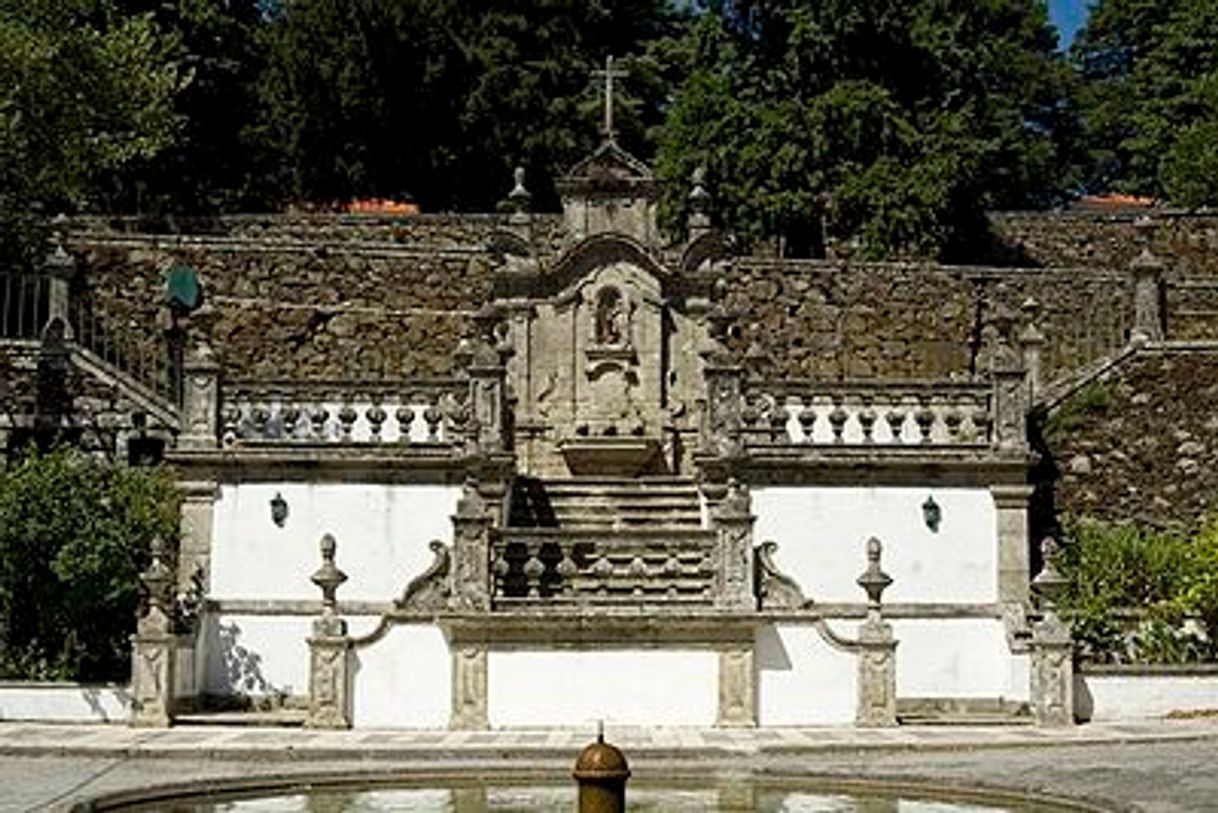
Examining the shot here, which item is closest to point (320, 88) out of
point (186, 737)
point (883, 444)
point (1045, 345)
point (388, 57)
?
point (388, 57)

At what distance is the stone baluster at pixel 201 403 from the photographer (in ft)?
67.6

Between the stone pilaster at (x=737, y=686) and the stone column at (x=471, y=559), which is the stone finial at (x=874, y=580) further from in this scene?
the stone column at (x=471, y=559)

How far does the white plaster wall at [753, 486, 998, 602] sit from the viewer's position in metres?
20.4

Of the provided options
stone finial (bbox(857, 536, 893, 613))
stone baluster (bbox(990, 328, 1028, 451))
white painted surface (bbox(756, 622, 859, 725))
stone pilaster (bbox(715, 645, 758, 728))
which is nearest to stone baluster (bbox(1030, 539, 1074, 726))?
stone finial (bbox(857, 536, 893, 613))

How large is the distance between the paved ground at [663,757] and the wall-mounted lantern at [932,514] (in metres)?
3.46

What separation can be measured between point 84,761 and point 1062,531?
472 inches

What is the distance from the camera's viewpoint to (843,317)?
28922 millimetres

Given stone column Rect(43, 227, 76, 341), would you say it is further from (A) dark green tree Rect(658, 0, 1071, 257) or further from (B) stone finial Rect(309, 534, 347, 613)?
(A) dark green tree Rect(658, 0, 1071, 257)

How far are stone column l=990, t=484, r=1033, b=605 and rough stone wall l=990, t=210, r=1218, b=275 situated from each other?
41.8 feet

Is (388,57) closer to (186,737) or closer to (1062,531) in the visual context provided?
(1062,531)

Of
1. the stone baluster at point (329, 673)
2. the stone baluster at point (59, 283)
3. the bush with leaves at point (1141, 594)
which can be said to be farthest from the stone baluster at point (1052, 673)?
the stone baluster at point (59, 283)

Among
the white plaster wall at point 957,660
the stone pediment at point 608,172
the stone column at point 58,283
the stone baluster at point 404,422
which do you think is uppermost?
the stone pediment at point 608,172

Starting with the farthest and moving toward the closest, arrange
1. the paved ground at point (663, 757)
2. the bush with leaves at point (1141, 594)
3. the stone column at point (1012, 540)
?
the stone column at point (1012, 540), the bush with leaves at point (1141, 594), the paved ground at point (663, 757)

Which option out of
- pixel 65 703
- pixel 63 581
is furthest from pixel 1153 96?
pixel 65 703
